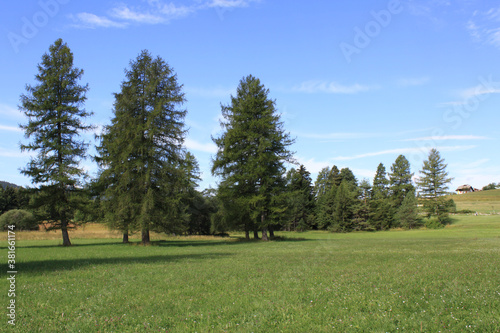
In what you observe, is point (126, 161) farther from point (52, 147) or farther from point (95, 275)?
point (95, 275)

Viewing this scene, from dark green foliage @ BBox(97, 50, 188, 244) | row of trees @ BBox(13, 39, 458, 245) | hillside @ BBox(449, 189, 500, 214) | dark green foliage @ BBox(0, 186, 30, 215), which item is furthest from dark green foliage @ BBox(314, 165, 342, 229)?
dark green foliage @ BBox(0, 186, 30, 215)

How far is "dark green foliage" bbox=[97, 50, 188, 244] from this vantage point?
3042 centimetres

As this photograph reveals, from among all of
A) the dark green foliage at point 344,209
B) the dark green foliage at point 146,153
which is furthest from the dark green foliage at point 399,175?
the dark green foliage at point 146,153

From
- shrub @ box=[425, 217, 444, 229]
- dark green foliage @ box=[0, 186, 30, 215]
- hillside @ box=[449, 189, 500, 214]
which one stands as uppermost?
dark green foliage @ box=[0, 186, 30, 215]

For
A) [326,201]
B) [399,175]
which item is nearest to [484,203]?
[399,175]

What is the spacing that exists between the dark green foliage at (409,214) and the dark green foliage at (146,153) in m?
64.5

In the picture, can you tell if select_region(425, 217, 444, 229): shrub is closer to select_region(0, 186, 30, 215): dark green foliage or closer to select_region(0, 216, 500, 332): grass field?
select_region(0, 216, 500, 332): grass field

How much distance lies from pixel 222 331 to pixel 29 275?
9.54 meters

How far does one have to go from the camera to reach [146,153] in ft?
103

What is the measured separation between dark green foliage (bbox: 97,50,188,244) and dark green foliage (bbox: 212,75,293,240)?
6.93 metres

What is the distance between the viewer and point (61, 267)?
47.1 ft

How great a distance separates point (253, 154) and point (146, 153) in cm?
A: 1246

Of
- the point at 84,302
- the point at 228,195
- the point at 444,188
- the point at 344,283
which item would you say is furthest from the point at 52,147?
the point at 444,188

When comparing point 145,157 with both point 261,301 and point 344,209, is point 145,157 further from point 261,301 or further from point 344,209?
point 344,209
